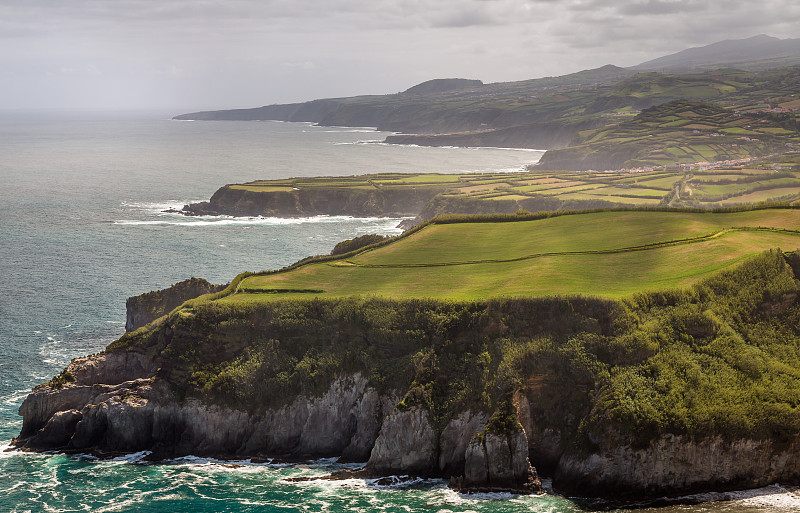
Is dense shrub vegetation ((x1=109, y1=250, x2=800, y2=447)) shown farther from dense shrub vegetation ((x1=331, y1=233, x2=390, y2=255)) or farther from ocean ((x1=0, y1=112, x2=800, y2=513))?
dense shrub vegetation ((x1=331, y1=233, x2=390, y2=255))

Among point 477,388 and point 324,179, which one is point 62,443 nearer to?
point 477,388

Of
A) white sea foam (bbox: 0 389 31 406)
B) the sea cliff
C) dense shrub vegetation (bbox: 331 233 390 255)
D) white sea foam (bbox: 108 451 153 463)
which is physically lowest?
white sea foam (bbox: 108 451 153 463)

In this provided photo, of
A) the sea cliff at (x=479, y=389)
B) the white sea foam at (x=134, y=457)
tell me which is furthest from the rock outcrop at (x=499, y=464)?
the white sea foam at (x=134, y=457)

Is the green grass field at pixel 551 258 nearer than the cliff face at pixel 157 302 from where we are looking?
Yes

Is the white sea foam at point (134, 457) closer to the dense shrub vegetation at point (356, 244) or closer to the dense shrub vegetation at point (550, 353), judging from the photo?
the dense shrub vegetation at point (550, 353)

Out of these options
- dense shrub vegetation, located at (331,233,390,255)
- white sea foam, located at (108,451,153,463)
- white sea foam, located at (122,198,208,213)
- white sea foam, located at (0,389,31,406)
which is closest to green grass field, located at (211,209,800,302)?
dense shrub vegetation, located at (331,233,390,255)
